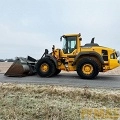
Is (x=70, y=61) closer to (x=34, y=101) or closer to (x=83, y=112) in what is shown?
(x=34, y=101)

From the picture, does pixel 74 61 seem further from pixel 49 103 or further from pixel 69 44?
pixel 49 103

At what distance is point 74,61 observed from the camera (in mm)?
13391

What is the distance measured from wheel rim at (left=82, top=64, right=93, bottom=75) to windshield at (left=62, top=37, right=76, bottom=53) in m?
1.39

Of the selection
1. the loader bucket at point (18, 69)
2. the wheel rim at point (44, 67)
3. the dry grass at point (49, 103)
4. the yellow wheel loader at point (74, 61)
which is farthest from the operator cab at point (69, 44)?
the dry grass at point (49, 103)

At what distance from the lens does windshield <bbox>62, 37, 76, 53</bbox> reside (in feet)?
45.7

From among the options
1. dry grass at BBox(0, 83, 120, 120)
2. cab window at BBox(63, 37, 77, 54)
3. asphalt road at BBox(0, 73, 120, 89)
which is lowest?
dry grass at BBox(0, 83, 120, 120)

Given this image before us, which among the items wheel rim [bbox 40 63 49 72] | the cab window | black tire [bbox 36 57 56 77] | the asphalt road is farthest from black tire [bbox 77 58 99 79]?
wheel rim [bbox 40 63 49 72]

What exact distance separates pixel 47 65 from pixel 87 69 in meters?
2.36

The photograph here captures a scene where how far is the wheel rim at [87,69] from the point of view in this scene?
42.6 feet

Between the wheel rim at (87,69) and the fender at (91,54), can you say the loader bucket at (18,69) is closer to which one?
the fender at (91,54)

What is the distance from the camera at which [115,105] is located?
6844 mm

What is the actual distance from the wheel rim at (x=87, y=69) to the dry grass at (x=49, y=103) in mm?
4527

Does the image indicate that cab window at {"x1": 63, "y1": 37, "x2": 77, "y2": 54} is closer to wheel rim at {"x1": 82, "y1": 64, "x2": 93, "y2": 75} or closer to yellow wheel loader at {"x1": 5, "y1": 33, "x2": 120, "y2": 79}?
yellow wheel loader at {"x1": 5, "y1": 33, "x2": 120, "y2": 79}

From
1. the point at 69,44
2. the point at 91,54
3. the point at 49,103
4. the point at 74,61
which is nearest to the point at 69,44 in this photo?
the point at 69,44
